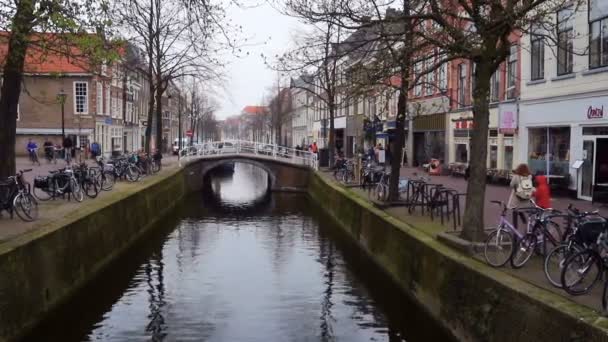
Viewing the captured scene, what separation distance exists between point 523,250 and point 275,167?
107ft

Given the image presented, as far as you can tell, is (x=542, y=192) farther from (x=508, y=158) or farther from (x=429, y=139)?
(x=429, y=139)

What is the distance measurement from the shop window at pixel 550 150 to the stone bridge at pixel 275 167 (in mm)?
18618

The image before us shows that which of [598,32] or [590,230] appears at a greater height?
[598,32]

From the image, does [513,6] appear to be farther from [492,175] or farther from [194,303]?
[492,175]

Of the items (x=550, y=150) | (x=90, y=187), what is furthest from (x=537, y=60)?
(x=90, y=187)

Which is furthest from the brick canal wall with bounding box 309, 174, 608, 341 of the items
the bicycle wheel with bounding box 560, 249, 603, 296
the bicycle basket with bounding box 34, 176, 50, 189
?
the bicycle basket with bounding box 34, 176, 50, 189

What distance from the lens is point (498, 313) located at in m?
8.45

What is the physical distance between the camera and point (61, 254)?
1255 centimetres

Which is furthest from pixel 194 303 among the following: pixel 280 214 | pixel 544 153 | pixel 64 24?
pixel 280 214

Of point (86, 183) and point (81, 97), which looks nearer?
point (86, 183)

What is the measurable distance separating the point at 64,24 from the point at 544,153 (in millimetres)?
16656

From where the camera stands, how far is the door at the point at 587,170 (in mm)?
18250

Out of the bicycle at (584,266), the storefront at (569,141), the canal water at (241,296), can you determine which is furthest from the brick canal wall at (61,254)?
the storefront at (569,141)

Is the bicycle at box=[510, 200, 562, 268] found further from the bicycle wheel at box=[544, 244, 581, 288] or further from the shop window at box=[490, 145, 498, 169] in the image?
the shop window at box=[490, 145, 498, 169]
